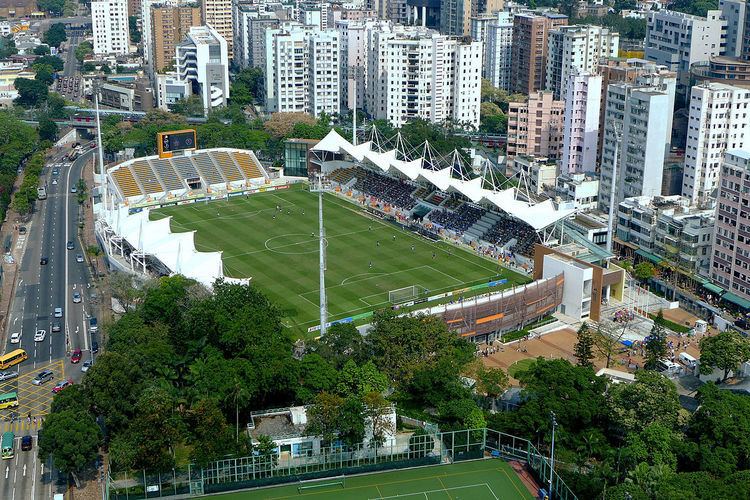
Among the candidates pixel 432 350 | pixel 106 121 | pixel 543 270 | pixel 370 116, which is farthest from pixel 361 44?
pixel 432 350

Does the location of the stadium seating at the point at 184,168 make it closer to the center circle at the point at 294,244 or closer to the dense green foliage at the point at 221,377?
the center circle at the point at 294,244

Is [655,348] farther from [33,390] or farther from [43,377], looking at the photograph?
[33,390]

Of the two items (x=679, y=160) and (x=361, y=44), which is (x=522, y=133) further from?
(x=361, y=44)

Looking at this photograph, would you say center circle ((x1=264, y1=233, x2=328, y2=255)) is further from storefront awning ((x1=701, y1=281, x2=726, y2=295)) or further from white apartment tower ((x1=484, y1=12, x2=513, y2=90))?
white apartment tower ((x1=484, y1=12, x2=513, y2=90))

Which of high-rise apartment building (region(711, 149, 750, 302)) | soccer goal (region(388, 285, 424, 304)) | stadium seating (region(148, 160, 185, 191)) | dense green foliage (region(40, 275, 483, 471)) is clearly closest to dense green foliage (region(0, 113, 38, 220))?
stadium seating (region(148, 160, 185, 191))

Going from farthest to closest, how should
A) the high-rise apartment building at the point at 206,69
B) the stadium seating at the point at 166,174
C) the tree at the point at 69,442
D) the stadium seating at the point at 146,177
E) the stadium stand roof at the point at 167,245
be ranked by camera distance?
the high-rise apartment building at the point at 206,69
the stadium seating at the point at 166,174
the stadium seating at the point at 146,177
the stadium stand roof at the point at 167,245
the tree at the point at 69,442

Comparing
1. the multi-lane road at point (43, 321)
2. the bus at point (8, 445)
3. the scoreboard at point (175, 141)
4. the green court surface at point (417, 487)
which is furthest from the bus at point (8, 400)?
the scoreboard at point (175, 141)

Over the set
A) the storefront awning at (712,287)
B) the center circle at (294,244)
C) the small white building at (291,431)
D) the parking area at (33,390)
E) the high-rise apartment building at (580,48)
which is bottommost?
the parking area at (33,390)

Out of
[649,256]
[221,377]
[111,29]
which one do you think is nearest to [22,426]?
[221,377]
